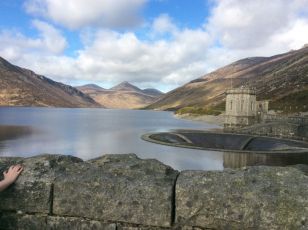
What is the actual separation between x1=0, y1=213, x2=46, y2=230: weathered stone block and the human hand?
2.08ft

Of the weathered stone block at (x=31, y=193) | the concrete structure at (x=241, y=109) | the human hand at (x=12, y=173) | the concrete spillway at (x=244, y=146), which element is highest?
the concrete structure at (x=241, y=109)

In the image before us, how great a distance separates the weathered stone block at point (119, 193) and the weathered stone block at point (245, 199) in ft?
0.92

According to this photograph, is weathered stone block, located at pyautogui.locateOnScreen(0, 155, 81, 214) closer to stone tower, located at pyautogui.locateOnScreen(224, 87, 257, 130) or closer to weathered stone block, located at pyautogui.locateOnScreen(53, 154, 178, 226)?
weathered stone block, located at pyautogui.locateOnScreen(53, 154, 178, 226)

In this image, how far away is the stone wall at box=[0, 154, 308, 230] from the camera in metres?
5.29

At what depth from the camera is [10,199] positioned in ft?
19.6

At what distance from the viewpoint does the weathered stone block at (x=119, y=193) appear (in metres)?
5.63

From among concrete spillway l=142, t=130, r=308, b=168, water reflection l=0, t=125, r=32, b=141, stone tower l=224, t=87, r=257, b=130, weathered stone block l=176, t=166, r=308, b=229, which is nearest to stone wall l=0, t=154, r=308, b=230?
weathered stone block l=176, t=166, r=308, b=229

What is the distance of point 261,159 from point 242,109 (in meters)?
48.8

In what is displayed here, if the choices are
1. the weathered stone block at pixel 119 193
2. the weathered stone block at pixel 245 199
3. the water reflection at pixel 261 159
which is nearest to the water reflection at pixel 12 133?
the water reflection at pixel 261 159

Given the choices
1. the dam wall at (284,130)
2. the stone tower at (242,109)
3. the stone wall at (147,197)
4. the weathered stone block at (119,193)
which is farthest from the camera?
the stone tower at (242,109)

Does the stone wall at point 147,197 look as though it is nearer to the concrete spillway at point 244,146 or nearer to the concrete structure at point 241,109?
the concrete spillway at point 244,146

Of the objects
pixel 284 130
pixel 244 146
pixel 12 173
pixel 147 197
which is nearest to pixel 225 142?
pixel 244 146

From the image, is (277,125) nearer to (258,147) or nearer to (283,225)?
(258,147)

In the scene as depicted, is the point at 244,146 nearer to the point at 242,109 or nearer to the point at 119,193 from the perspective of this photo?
the point at 242,109
